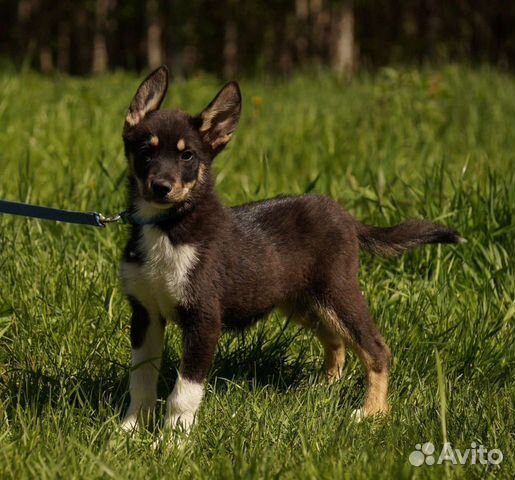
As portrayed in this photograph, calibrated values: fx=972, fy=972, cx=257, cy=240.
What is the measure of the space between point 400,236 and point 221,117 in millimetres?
1255

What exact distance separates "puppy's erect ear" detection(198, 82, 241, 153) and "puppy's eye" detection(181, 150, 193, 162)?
148 mm

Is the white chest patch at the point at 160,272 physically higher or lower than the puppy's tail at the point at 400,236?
higher

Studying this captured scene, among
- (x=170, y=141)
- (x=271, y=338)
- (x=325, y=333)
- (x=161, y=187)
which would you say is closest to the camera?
(x=161, y=187)

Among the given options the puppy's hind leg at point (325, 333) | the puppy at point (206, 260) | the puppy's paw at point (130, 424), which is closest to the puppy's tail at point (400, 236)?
the puppy at point (206, 260)

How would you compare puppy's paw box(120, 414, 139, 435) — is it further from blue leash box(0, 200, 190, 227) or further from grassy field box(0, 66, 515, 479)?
blue leash box(0, 200, 190, 227)

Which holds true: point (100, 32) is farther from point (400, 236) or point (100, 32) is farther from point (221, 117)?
point (221, 117)

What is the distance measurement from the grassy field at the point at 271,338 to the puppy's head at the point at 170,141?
0.93 m

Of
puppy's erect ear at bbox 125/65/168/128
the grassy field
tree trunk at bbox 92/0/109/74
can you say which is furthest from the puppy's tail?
tree trunk at bbox 92/0/109/74

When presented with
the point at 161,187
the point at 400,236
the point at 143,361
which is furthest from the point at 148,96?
the point at 400,236

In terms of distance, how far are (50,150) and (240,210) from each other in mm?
3723

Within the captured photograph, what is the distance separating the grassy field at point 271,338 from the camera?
366 cm

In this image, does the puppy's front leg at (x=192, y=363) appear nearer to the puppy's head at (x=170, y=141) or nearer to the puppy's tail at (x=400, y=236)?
the puppy's head at (x=170, y=141)

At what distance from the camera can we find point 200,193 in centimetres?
420

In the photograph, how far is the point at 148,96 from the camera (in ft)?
14.0
